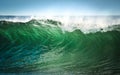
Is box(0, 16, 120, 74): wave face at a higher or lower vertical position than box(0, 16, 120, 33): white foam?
lower

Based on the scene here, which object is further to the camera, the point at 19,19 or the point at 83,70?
the point at 19,19

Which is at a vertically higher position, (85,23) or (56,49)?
(85,23)

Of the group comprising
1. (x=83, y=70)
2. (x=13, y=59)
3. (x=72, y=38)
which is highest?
(x=72, y=38)

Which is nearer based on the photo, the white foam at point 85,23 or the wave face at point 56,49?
the wave face at point 56,49

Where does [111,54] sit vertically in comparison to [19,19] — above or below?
below

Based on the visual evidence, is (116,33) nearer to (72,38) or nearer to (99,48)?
(99,48)

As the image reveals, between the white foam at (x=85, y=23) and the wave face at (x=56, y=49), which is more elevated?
the white foam at (x=85, y=23)

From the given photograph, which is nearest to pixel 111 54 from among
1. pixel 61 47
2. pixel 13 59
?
pixel 61 47

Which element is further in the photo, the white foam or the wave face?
the white foam
